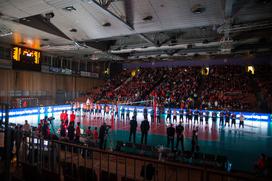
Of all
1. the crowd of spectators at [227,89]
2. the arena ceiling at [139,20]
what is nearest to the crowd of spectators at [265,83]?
the crowd of spectators at [227,89]

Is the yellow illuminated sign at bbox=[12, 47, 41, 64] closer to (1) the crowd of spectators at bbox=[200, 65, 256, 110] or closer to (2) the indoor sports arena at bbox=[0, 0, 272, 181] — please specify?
(2) the indoor sports arena at bbox=[0, 0, 272, 181]

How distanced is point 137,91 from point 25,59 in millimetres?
18125

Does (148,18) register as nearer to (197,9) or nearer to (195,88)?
(197,9)

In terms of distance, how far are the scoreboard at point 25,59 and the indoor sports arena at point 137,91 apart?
0.08 meters

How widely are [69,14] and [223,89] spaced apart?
2138cm

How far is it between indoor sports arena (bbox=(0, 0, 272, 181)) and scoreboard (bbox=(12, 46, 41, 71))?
78 millimetres

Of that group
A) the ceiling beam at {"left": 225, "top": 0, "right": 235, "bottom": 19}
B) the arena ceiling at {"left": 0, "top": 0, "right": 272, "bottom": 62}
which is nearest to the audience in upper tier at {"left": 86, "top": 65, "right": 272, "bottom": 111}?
the arena ceiling at {"left": 0, "top": 0, "right": 272, "bottom": 62}

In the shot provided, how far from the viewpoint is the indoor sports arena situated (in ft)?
21.4

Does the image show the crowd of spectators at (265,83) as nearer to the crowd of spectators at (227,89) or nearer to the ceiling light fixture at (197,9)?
the crowd of spectators at (227,89)

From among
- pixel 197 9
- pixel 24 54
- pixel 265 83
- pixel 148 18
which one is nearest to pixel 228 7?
pixel 197 9

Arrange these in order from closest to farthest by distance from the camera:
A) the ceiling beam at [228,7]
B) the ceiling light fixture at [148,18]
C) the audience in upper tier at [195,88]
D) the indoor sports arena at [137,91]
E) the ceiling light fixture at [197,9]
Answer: the indoor sports arena at [137,91] → the ceiling beam at [228,7] → the ceiling light fixture at [197,9] → the ceiling light fixture at [148,18] → the audience in upper tier at [195,88]

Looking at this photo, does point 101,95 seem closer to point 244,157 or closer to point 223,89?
point 223,89

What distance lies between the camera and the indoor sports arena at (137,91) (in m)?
6.53

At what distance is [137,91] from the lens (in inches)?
1216
